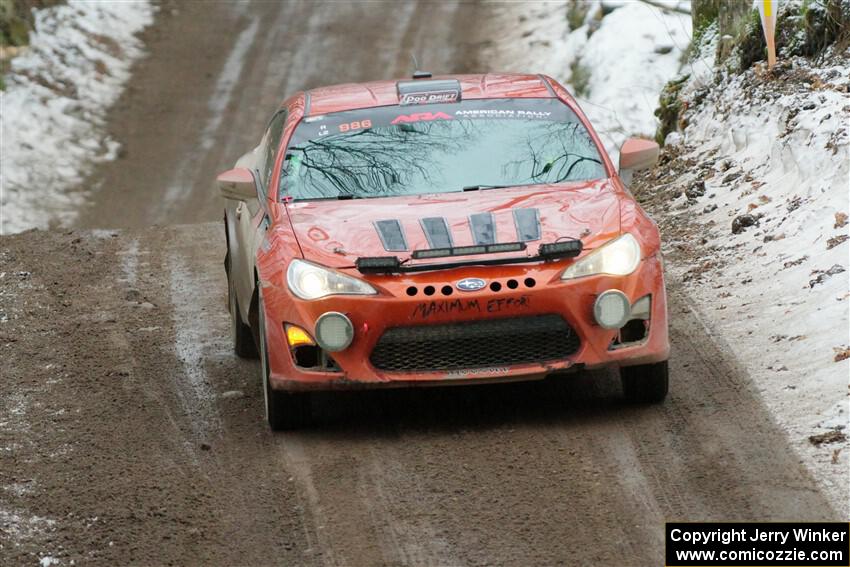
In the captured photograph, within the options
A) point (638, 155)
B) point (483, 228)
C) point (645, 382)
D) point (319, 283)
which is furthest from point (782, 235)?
point (319, 283)

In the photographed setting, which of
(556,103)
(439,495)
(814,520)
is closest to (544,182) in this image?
(556,103)

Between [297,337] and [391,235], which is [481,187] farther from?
[297,337]

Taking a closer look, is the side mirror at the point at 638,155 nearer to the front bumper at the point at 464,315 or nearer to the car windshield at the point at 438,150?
the car windshield at the point at 438,150

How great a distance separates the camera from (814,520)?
5570mm

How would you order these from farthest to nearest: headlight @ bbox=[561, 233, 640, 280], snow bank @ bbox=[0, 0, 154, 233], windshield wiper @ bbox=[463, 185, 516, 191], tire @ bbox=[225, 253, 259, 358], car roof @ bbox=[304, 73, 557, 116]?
snow bank @ bbox=[0, 0, 154, 233], tire @ bbox=[225, 253, 259, 358], car roof @ bbox=[304, 73, 557, 116], windshield wiper @ bbox=[463, 185, 516, 191], headlight @ bbox=[561, 233, 640, 280]

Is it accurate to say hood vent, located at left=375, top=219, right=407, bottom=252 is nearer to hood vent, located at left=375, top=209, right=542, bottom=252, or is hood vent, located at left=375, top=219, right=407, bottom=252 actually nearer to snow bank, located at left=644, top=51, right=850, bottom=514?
hood vent, located at left=375, top=209, right=542, bottom=252

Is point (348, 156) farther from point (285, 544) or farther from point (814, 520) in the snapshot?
point (814, 520)

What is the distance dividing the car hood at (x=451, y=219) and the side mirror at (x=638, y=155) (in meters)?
0.34

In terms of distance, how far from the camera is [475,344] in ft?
21.9

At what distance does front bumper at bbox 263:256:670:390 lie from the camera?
6.60 meters

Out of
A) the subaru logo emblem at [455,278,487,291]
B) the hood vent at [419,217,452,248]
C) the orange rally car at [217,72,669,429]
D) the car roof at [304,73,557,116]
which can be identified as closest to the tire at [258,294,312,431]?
the orange rally car at [217,72,669,429]

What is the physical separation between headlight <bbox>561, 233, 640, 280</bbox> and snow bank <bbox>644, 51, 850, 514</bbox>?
102 centimetres

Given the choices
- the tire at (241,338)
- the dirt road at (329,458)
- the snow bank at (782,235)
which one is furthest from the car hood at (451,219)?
the tire at (241,338)

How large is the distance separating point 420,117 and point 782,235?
269 centimetres
